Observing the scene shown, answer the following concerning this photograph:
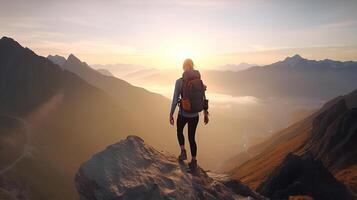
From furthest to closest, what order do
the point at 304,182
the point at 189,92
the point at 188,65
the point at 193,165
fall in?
the point at 304,182
the point at 193,165
the point at 188,65
the point at 189,92

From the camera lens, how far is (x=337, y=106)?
12912cm

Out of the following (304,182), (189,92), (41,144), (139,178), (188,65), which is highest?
(188,65)

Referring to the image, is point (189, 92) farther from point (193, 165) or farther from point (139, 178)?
point (139, 178)

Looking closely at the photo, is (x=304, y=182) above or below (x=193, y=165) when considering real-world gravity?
below

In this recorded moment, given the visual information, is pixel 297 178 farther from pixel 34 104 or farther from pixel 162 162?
pixel 34 104

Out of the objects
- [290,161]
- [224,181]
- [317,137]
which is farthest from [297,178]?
[317,137]

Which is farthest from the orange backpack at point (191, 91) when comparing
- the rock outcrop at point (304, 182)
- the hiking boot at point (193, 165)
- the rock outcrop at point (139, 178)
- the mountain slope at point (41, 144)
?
the mountain slope at point (41, 144)

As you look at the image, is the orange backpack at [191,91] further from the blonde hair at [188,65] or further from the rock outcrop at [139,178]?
the rock outcrop at [139,178]

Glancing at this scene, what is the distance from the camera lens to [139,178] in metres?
17.3

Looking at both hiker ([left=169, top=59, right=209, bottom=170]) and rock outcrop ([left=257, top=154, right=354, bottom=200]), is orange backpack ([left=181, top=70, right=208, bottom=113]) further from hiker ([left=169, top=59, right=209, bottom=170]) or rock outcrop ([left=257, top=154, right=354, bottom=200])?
rock outcrop ([left=257, top=154, right=354, bottom=200])

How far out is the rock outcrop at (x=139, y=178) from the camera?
53.9 feet

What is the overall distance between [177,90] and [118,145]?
4.37 m

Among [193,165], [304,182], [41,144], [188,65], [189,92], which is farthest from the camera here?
[41,144]

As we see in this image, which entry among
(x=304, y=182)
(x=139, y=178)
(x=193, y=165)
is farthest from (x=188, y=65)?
(x=304, y=182)
